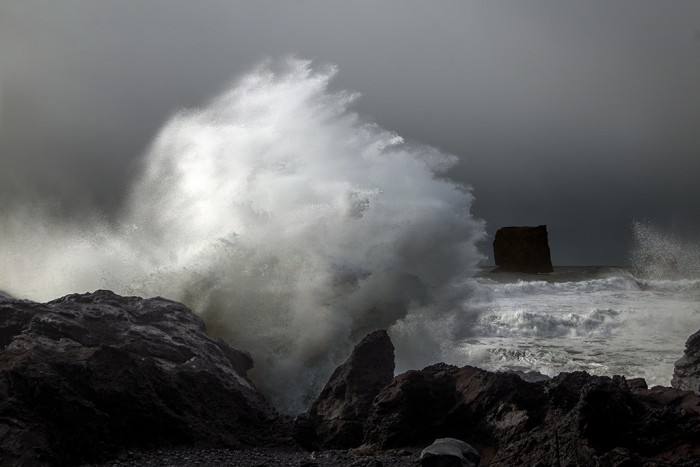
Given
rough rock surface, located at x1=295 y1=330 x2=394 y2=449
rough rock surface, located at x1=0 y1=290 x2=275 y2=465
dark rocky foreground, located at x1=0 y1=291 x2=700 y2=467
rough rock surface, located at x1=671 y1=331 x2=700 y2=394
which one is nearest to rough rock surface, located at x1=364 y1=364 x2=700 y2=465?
dark rocky foreground, located at x1=0 y1=291 x2=700 y2=467

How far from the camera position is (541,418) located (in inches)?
199

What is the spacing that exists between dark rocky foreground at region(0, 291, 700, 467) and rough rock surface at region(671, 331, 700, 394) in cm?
5

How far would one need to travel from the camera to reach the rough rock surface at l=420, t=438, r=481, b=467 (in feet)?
14.6

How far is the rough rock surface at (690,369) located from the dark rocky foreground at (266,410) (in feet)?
0.17

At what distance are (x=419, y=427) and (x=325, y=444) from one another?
114 centimetres

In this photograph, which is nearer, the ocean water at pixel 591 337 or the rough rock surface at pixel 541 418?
the rough rock surface at pixel 541 418

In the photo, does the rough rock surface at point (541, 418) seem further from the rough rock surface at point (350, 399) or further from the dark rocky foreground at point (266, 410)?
the rough rock surface at point (350, 399)

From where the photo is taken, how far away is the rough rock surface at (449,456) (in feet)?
14.6

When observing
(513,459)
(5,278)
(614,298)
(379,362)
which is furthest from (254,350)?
(614,298)

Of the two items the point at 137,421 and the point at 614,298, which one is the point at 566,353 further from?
the point at 614,298

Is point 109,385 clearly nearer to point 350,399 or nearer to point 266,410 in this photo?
point 266,410

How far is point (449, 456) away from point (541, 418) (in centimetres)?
115

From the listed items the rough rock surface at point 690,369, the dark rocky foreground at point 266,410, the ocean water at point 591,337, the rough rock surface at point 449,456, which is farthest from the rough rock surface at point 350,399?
the ocean water at point 591,337

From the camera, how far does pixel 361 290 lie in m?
11.2
